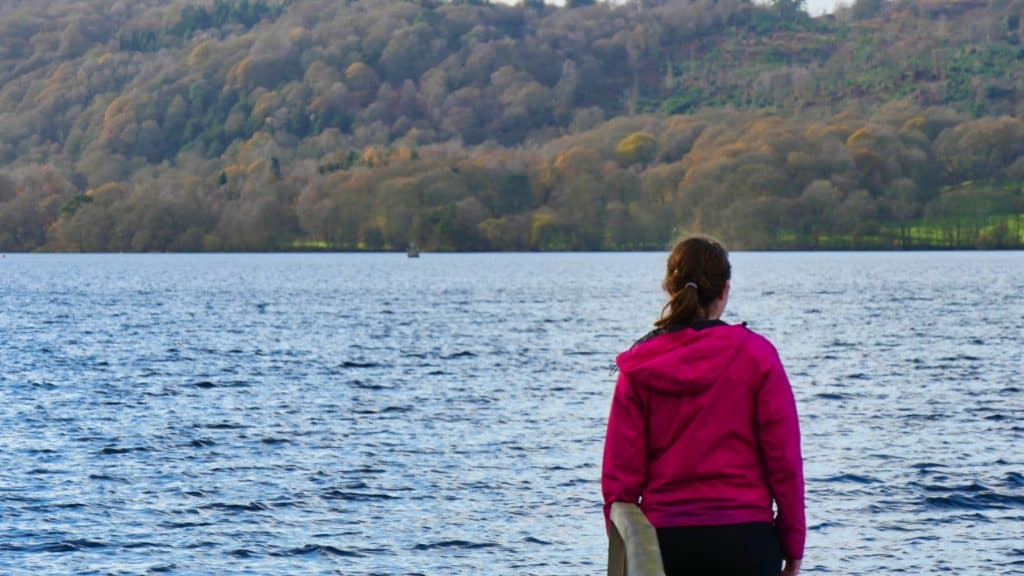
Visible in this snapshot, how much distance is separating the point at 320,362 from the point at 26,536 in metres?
36.8

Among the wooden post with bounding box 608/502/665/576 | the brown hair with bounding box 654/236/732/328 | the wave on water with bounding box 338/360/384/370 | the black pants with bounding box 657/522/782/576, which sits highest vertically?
the brown hair with bounding box 654/236/732/328

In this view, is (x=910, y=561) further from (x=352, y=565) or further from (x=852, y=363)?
(x=852, y=363)

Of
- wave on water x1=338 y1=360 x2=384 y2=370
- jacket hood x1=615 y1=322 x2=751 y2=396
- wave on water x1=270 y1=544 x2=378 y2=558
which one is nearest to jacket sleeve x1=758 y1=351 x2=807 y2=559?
jacket hood x1=615 y1=322 x2=751 y2=396

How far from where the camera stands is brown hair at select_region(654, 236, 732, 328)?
7.14 m

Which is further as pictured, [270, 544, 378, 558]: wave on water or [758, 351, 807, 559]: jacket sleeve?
[270, 544, 378, 558]: wave on water

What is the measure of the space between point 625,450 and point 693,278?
100 centimetres

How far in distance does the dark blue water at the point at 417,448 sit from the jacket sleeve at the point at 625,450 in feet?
42.0

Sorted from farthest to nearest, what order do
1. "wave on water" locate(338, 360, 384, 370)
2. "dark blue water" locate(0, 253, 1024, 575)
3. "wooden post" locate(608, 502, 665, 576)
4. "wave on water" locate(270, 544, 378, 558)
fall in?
1. "wave on water" locate(338, 360, 384, 370)
2. "dark blue water" locate(0, 253, 1024, 575)
3. "wave on water" locate(270, 544, 378, 558)
4. "wooden post" locate(608, 502, 665, 576)

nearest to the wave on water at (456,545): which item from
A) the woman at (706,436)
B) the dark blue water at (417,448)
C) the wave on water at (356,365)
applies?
the dark blue water at (417,448)

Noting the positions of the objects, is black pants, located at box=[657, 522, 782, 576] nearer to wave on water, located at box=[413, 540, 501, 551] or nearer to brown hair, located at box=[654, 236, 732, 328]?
brown hair, located at box=[654, 236, 732, 328]

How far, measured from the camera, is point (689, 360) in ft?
23.5

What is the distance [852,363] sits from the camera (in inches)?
2217

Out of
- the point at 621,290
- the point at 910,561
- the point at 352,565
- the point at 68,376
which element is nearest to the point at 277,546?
the point at 352,565

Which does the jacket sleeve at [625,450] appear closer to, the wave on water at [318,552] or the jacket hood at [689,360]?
the jacket hood at [689,360]
